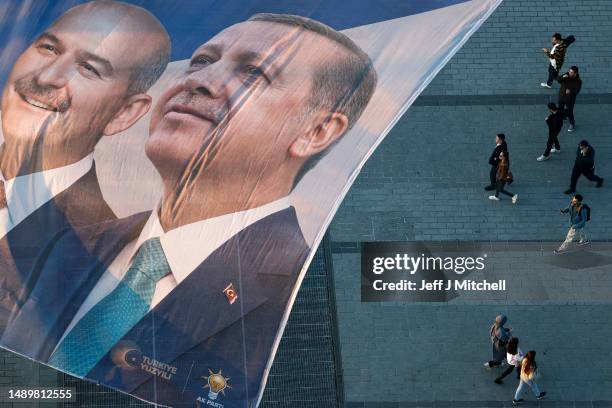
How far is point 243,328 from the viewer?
13.1 metres

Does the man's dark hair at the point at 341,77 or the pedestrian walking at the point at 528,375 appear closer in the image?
the man's dark hair at the point at 341,77

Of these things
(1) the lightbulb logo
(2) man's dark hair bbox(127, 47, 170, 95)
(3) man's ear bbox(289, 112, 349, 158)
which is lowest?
(1) the lightbulb logo

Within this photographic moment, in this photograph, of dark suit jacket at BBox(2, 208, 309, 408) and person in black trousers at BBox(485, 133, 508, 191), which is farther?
person in black trousers at BBox(485, 133, 508, 191)

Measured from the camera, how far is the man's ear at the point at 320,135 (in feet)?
44.5

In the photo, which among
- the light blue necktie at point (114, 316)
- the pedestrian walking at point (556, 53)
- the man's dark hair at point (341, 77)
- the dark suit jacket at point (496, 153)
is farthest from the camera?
the pedestrian walking at point (556, 53)

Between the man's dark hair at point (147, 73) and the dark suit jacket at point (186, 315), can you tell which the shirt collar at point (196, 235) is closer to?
the dark suit jacket at point (186, 315)

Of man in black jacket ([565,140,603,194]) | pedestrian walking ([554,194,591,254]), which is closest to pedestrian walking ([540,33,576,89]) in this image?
man in black jacket ([565,140,603,194])

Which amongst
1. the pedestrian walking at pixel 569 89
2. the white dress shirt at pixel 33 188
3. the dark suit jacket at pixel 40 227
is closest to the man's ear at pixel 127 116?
the white dress shirt at pixel 33 188

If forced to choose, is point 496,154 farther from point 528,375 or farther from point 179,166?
point 179,166

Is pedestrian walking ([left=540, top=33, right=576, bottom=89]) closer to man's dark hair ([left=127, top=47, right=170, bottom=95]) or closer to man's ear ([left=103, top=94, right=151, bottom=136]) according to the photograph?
man's dark hair ([left=127, top=47, right=170, bottom=95])

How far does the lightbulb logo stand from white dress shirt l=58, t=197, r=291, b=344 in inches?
35.9

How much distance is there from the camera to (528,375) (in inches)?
734

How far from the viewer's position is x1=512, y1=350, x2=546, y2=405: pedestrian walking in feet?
60.8

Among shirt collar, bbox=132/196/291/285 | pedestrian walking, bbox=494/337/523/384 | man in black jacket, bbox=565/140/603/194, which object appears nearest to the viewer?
shirt collar, bbox=132/196/291/285
